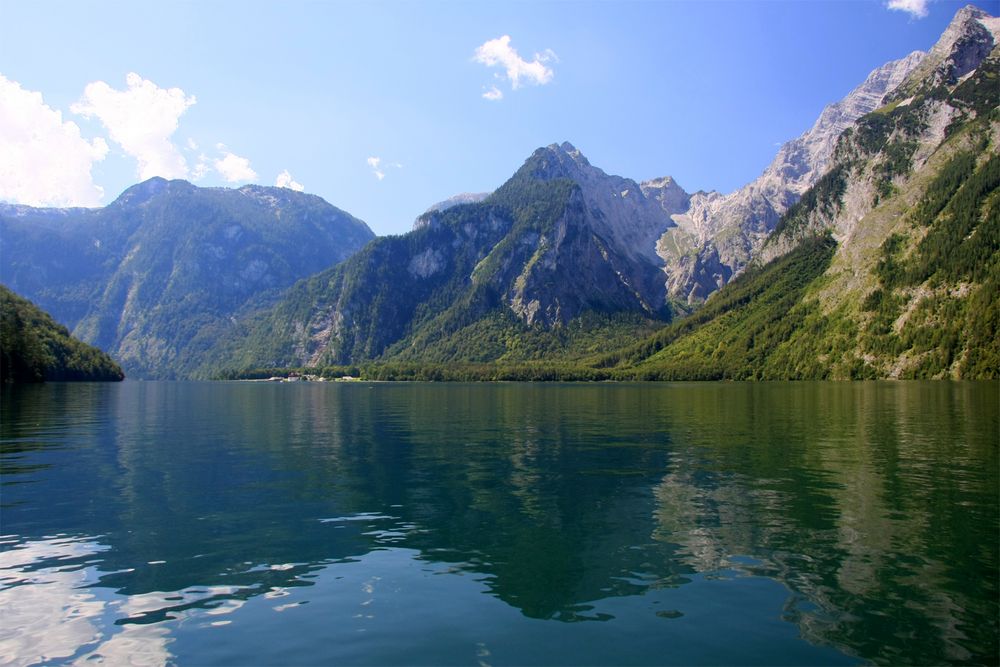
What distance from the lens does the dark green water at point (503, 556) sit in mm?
16984

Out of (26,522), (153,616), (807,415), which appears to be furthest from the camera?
(807,415)

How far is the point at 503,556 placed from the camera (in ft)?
80.6

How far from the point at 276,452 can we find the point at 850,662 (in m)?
47.4

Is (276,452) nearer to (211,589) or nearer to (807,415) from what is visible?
(211,589)

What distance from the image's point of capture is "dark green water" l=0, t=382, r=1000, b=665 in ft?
55.7

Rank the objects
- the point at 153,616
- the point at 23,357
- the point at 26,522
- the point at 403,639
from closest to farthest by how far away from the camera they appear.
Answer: the point at 403,639 → the point at 153,616 → the point at 26,522 → the point at 23,357

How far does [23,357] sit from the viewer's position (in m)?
164

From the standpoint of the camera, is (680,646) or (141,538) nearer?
(680,646)

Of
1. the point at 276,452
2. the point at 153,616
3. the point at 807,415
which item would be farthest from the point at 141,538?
the point at 807,415

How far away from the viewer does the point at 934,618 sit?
59.5 feet

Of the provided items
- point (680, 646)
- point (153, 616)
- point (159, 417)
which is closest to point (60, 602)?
point (153, 616)

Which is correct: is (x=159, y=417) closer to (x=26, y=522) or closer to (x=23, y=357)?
(x=26, y=522)

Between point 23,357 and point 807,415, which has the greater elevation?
point 23,357

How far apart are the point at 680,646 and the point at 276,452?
146 ft
